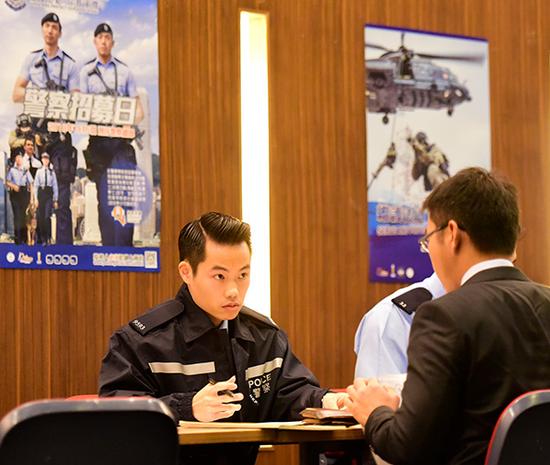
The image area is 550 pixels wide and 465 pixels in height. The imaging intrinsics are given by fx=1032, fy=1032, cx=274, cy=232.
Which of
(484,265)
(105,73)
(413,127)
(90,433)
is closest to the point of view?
(90,433)

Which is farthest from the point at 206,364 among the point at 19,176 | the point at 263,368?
the point at 19,176

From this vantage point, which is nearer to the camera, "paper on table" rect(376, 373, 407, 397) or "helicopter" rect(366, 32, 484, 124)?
"paper on table" rect(376, 373, 407, 397)

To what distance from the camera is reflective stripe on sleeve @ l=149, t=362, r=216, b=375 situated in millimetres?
3863

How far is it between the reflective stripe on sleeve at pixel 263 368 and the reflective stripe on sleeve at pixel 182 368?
16cm

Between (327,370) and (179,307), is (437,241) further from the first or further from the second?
(327,370)

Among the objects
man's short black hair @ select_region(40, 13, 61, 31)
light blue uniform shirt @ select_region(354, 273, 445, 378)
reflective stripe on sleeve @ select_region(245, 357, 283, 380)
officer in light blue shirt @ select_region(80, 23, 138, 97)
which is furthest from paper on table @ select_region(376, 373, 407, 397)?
man's short black hair @ select_region(40, 13, 61, 31)

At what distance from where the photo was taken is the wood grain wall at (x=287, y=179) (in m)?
5.02

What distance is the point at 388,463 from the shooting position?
2.95 meters

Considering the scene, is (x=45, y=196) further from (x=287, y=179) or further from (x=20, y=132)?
(x=287, y=179)

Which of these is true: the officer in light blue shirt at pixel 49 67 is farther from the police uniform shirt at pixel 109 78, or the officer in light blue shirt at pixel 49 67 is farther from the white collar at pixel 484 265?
the white collar at pixel 484 265

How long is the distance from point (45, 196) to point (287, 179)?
53.8 inches

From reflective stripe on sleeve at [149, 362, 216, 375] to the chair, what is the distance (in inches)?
59.4

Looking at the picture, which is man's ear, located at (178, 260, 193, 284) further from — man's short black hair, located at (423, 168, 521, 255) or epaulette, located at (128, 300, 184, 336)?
man's short black hair, located at (423, 168, 521, 255)

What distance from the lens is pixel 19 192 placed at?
16.2ft
